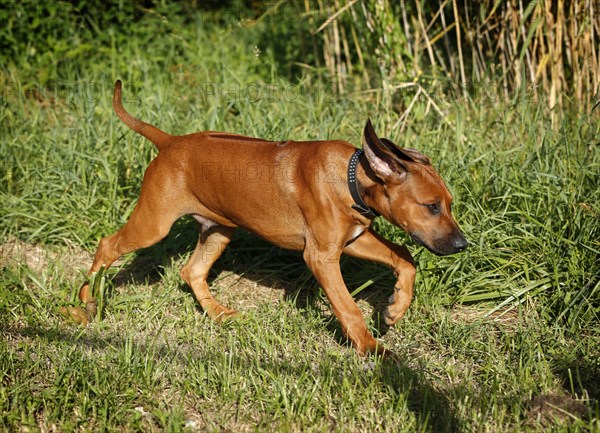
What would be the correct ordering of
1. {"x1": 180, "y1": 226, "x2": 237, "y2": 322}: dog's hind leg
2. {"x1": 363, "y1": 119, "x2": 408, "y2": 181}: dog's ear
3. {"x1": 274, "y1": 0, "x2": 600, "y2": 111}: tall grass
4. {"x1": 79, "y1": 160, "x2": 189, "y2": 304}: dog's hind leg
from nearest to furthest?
1. {"x1": 363, "y1": 119, "x2": 408, "y2": 181}: dog's ear
2. {"x1": 79, "y1": 160, "x2": 189, "y2": 304}: dog's hind leg
3. {"x1": 180, "y1": 226, "x2": 237, "y2": 322}: dog's hind leg
4. {"x1": 274, "y1": 0, "x2": 600, "y2": 111}: tall grass

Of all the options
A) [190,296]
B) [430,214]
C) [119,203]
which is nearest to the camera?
[430,214]

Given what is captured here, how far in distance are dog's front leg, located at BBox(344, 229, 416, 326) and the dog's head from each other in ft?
1.22

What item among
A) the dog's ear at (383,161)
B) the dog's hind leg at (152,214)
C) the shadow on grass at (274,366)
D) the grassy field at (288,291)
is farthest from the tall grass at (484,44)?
the shadow on grass at (274,366)

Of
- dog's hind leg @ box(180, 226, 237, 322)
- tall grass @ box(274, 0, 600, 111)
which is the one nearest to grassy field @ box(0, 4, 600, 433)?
dog's hind leg @ box(180, 226, 237, 322)

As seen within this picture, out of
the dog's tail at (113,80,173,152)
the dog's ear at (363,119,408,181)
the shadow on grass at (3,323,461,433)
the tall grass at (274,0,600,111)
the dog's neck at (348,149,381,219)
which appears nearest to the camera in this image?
the shadow on grass at (3,323,461,433)

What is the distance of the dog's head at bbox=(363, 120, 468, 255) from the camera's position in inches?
159

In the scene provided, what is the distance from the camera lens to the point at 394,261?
14.7 feet

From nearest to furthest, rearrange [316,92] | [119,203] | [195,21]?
1. [119,203]
2. [316,92]
3. [195,21]

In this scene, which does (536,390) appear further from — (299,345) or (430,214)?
(299,345)

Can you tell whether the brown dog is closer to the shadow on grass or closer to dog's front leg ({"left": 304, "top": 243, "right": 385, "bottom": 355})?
dog's front leg ({"left": 304, "top": 243, "right": 385, "bottom": 355})

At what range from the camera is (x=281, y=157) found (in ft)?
14.9

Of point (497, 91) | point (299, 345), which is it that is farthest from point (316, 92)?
point (299, 345)

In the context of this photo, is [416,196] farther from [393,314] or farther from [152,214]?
[152,214]

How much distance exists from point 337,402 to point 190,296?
5.84 ft
